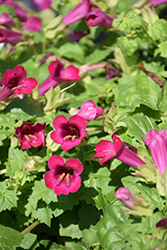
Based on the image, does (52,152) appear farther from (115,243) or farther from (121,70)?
(121,70)

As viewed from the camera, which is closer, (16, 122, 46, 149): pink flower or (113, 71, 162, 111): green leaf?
(16, 122, 46, 149): pink flower

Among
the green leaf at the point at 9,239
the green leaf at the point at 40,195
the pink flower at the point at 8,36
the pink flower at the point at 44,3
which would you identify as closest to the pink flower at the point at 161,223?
the green leaf at the point at 40,195

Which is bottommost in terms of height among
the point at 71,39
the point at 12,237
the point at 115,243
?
the point at 115,243

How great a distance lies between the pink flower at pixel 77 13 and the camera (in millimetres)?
1762

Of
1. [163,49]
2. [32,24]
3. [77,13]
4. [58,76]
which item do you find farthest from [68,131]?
[32,24]

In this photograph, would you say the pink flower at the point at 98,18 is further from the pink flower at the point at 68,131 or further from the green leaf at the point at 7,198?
the green leaf at the point at 7,198

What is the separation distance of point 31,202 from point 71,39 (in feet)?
3.69

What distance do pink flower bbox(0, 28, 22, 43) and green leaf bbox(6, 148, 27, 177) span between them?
646mm

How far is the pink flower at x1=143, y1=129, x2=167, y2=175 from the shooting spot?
1061 mm

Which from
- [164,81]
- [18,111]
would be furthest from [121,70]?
[18,111]

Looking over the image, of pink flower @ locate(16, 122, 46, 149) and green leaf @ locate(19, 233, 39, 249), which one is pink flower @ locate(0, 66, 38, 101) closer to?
pink flower @ locate(16, 122, 46, 149)

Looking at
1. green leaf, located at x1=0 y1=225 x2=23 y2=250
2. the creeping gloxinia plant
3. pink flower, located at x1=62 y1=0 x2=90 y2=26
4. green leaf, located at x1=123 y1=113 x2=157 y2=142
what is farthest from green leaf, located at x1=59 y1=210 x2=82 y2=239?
pink flower, located at x1=62 y1=0 x2=90 y2=26

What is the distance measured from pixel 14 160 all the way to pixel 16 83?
0.34 m

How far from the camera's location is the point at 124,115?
1.40 metres
